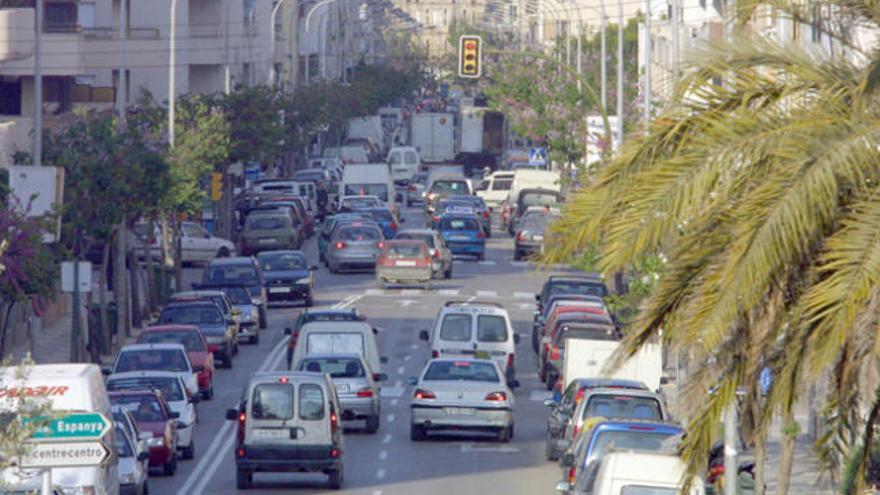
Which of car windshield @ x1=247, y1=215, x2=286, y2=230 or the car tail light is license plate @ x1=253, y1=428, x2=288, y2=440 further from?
car windshield @ x1=247, y1=215, x2=286, y2=230

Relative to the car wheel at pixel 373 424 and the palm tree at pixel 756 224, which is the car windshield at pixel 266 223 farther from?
the palm tree at pixel 756 224

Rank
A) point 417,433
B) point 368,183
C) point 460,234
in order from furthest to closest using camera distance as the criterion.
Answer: point 368,183 < point 460,234 < point 417,433

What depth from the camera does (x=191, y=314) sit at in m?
43.5

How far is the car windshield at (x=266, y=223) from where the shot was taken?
64562 mm

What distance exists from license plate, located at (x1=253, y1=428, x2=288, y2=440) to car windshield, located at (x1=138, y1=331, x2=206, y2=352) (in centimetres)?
1132

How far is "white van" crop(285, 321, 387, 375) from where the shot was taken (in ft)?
123

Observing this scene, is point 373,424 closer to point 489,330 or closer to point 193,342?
point 193,342

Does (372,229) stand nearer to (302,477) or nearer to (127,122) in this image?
(127,122)

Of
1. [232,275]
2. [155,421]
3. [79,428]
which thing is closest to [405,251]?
[232,275]

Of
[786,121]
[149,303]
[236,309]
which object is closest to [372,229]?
[149,303]

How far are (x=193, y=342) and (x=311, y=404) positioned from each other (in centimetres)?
1164

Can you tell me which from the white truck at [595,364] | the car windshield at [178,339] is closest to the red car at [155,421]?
the white truck at [595,364]

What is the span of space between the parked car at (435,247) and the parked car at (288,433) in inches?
1188

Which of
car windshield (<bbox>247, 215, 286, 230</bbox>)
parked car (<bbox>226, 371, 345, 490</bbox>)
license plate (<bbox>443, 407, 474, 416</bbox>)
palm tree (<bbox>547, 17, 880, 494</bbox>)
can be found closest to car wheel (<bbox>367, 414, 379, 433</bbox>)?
license plate (<bbox>443, 407, 474, 416</bbox>)
